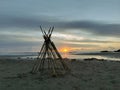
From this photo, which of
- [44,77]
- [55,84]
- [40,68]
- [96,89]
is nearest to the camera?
[96,89]

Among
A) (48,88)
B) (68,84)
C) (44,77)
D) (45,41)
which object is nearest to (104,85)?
(68,84)

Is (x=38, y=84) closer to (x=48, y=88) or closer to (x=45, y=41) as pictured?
(x=48, y=88)

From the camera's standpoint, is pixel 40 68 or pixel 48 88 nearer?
pixel 48 88

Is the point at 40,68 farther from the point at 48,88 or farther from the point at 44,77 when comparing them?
the point at 48,88

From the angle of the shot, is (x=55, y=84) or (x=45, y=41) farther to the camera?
(x=45, y=41)

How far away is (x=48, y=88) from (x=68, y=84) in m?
1.11

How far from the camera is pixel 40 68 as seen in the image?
1744 centimetres

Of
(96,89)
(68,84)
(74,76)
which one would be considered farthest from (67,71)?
(96,89)

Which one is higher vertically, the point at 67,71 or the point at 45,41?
the point at 45,41

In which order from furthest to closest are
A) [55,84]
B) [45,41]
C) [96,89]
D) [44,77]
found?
[45,41] → [44,77] → [55,84] → [96,89]

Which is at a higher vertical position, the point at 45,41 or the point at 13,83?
the point at 45,41

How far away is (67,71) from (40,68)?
1785 mm

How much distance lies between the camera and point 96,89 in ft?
40.3

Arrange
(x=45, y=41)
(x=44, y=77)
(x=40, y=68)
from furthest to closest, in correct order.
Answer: (x=40, y=68)
(x=45, y=41)
(x=44, y=77)
